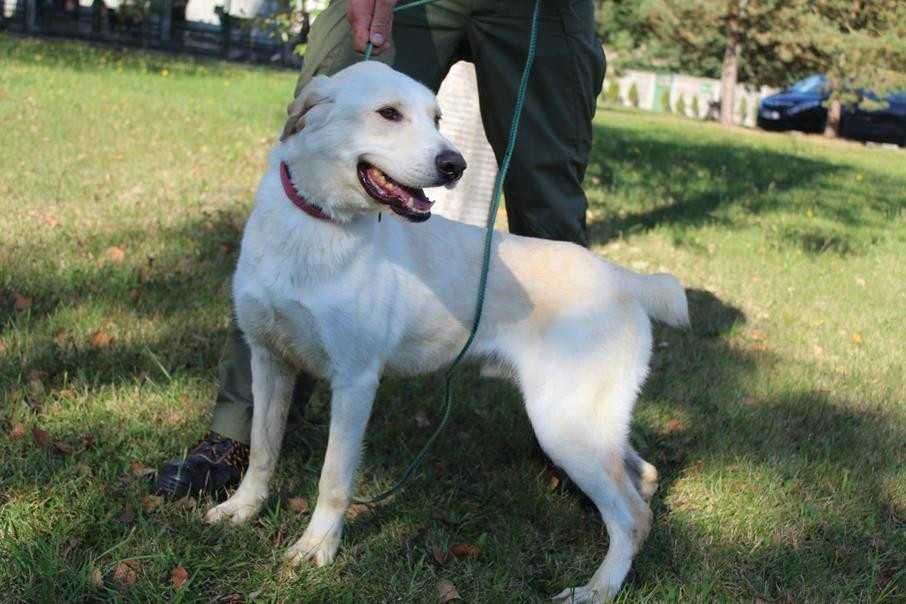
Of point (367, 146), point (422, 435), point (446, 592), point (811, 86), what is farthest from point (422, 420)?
point (811, 86)

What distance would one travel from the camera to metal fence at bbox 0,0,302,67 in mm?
25828

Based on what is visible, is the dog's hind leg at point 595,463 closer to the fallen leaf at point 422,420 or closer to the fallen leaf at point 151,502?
the fallen leaf at point 422,420

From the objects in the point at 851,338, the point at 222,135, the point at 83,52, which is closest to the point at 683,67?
the point at 83,52

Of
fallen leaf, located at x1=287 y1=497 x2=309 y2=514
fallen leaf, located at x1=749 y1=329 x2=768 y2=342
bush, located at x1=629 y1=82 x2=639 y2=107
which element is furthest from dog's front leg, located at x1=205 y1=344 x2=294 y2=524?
bush, located at x1=629 y1=82 x2=639 y2=107

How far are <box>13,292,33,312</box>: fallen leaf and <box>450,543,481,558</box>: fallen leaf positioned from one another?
240cm

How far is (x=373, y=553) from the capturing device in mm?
2918

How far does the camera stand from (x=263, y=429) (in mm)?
3064

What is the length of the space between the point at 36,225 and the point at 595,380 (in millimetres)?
4000

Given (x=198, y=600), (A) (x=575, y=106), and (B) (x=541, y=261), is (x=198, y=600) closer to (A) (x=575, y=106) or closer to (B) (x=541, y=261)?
(B) (x=541, y=261)

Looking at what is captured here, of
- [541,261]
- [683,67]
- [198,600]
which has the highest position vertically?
[683,67]

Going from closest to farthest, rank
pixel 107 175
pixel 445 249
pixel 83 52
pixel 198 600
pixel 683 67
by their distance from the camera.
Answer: pixel 198 600 < pixel 445 249 < pixel 107 175 < pixel 83 52 < pixel 683 67

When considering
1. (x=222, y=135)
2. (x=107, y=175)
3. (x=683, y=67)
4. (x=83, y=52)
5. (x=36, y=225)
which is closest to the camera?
(x=36, y=225)

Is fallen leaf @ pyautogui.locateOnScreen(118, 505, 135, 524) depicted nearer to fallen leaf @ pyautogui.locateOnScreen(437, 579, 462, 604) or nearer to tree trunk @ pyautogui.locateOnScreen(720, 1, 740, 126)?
fallen leaf @ pyautogui.locateOnScreen(437, 579, 462, 604)

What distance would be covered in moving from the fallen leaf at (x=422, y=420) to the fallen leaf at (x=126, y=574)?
145cm
